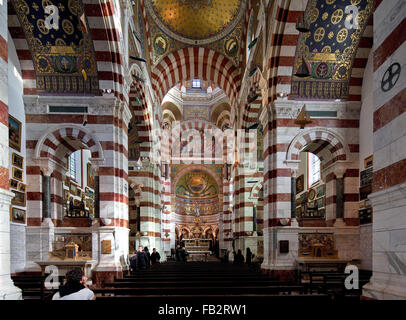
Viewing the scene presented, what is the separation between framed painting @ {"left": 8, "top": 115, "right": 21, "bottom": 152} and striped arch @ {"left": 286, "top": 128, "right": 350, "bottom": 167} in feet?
26.4

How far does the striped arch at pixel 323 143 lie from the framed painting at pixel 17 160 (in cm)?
→ 802

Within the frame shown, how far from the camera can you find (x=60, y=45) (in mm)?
10141

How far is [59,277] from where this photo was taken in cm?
945

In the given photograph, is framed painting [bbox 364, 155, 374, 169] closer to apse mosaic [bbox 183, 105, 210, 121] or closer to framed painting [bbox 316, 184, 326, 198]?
framed painting [bbox 316, 184, 326, 198]

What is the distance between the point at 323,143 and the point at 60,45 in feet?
29.1

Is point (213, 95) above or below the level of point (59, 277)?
above

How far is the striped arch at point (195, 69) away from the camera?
727 inches

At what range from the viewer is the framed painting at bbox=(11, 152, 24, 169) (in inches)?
376

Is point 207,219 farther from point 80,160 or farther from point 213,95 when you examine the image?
point 80,160

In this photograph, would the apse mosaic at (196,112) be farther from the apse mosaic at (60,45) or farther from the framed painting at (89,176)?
the apse mosaic at (60,45)

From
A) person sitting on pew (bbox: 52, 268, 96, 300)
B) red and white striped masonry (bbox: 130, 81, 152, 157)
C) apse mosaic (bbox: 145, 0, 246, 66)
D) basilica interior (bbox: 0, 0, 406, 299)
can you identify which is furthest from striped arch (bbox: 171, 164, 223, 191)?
person sitting on pew (bbox: 52, 268, 96, 300)
